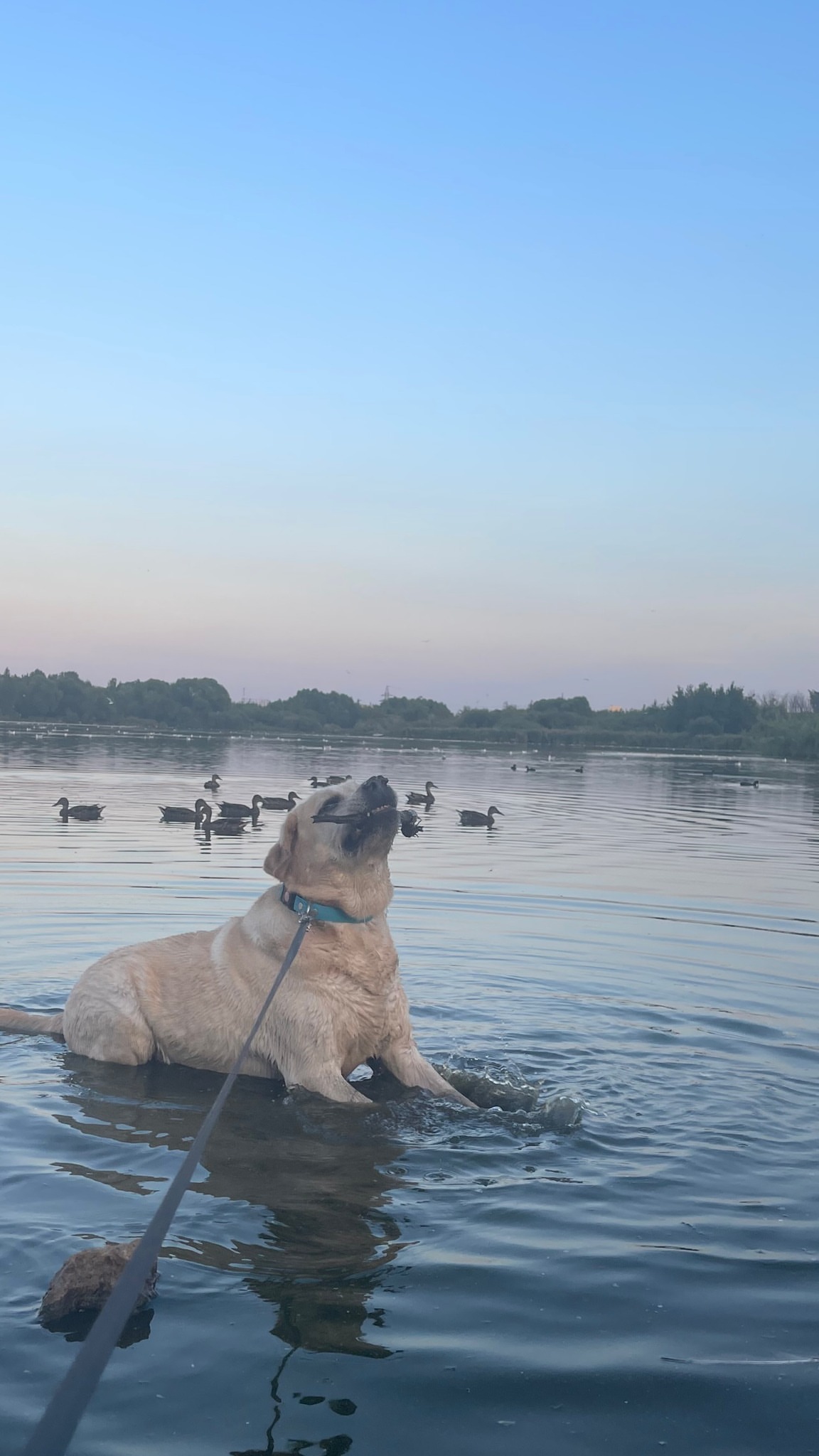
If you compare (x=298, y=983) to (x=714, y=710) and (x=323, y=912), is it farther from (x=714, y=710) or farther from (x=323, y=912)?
(x=714, y=710)

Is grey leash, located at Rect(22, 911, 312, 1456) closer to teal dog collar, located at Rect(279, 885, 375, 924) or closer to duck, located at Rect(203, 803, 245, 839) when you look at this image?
teal dog collar, located at Rect(279, 885, 375, 924)

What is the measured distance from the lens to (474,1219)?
4801mm

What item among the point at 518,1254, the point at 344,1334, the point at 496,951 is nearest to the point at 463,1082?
the point at 518,1254

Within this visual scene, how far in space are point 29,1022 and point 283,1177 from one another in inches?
132

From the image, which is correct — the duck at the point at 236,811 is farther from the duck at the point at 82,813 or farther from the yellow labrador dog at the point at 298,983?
the yellow labrador dog at the point at 298,983

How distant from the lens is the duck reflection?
13.1 feet

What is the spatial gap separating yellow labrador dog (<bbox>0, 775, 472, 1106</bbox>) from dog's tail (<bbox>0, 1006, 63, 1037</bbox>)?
462 mm

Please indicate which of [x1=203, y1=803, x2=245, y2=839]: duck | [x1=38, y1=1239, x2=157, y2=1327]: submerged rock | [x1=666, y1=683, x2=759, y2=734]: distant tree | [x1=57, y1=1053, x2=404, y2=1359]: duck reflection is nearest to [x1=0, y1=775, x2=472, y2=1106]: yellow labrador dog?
[x1=57, y1=1053, x2=404, y2=1359]: duck reflection

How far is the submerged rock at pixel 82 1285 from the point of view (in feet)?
12.3

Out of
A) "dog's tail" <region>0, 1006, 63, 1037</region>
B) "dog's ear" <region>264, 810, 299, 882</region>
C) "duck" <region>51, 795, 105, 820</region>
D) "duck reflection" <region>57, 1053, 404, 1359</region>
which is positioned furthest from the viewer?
"duck" <region>51, 795, 105, 820</region>

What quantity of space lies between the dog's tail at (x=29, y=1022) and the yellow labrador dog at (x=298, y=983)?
462mm

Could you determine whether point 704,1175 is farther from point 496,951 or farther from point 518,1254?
point 496,951

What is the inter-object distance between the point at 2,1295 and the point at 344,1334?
1.18m

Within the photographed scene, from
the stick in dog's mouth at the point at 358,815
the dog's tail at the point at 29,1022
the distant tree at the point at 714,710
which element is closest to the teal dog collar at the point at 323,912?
the stick in dog's mouth at the point at 358,815
